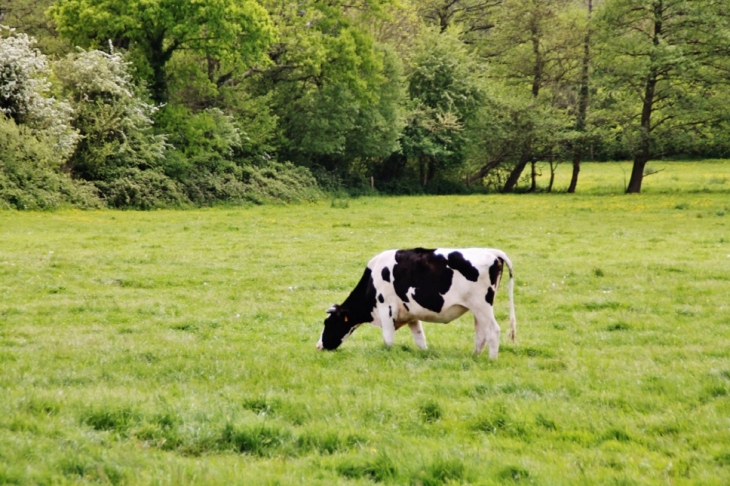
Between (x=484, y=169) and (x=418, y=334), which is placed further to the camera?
(x=484, y=169)

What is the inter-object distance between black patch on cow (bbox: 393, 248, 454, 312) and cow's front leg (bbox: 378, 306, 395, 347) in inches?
14.0

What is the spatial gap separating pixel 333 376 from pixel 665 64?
4228 centimetres

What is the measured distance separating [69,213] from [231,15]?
46.3ft

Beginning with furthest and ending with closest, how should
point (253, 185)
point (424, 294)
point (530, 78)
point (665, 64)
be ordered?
1. point (530, 78)
2. point (665, 64)
3. point (253, 185)
4. point (424, 294)

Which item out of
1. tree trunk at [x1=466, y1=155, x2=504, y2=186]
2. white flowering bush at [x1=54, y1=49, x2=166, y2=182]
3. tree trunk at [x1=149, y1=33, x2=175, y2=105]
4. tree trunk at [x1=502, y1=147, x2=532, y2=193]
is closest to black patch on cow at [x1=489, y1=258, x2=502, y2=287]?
white flowering bush at [x1=54, y1=49, x2=166, y2=182]

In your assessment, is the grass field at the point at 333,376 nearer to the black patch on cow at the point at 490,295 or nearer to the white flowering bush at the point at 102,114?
the black patch on cow at the point at 490,295

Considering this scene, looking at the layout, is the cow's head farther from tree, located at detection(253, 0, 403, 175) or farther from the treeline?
tree, located at detection(253, 0, 403, 175)

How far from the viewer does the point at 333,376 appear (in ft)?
32.0

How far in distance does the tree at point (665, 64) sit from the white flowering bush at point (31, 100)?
32144mm

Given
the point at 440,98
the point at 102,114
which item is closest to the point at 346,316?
the point at 102,114

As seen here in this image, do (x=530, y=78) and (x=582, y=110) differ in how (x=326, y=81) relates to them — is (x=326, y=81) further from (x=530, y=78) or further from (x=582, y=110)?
(x=582, y=110)

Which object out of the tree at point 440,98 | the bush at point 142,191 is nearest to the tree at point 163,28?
the bush at point 142,191

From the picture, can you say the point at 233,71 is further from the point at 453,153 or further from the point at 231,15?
the point at 453,153

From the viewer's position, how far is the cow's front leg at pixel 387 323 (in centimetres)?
1127
